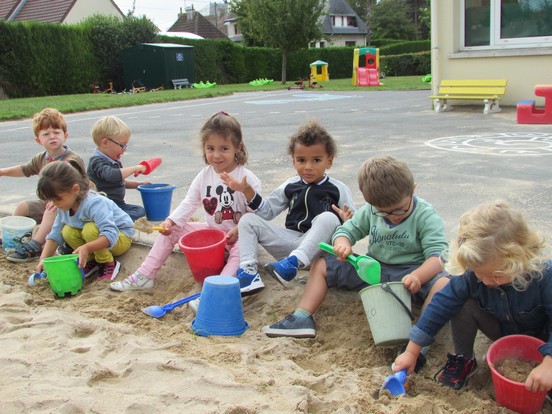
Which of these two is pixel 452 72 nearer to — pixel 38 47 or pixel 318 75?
pixel 38 47

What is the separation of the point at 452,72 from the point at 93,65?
59.2 feet

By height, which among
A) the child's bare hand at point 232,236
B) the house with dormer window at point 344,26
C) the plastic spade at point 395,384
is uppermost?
the house with dormer window at point 344,26

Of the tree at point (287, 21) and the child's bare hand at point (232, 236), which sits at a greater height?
the tree at point (287, 21)

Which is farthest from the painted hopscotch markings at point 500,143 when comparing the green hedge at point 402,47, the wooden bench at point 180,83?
the green hedge at point 402,47

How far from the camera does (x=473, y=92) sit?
1006 centimetres

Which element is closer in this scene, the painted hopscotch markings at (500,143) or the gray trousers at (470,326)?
the gray trousers at (470,326)

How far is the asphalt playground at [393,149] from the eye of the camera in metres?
4.49

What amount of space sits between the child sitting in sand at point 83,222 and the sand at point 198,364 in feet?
1.43

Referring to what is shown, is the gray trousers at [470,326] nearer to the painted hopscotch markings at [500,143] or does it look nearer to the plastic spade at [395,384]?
the plastic spade at [395,384]

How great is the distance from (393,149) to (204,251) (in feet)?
13.4

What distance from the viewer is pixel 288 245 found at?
121 inches

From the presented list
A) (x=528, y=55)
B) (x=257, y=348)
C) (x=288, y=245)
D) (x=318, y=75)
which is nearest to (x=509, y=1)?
(x=528, y=55)

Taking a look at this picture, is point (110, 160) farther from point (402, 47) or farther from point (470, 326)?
point (402, 47)

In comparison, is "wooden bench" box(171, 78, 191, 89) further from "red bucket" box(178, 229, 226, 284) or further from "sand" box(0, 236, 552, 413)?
"sand" box(0, 236, 552, 413)
